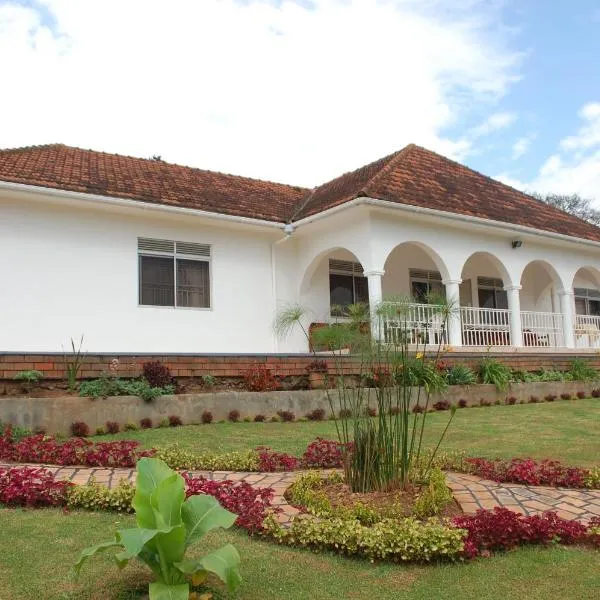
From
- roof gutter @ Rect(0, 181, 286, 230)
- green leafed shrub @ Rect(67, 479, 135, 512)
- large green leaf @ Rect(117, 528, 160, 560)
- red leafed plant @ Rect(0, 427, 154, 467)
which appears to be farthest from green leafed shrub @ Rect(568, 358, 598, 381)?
large green leaf @ Rect(117, 528, 160, 560)

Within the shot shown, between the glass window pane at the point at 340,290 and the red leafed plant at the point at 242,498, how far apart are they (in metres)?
10.5

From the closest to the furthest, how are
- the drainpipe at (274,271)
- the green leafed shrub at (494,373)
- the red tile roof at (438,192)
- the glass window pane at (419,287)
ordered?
the green leafed shrub at (494,373) < the red tile roof at (438,192) < the drainpipe at (274,271) < the glass window pane at (419,287)

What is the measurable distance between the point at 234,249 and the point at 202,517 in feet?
35.5

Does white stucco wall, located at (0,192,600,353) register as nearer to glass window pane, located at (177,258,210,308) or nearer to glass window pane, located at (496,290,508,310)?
glass window pane, located at (177,258,210,308)

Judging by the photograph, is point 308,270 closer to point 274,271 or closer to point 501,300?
point 274,271

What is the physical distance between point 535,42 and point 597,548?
8233 millimetres

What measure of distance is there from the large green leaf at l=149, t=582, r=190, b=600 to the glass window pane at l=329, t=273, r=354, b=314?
40.9ft

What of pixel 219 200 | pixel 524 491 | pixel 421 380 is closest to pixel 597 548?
pixel 524 491

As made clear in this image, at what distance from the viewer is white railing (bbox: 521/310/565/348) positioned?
16734mm

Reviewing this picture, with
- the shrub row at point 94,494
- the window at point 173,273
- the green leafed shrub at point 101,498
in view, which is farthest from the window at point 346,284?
the green leafed shrub at point 101,498

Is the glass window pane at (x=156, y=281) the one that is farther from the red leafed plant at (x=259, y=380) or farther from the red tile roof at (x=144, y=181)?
the red leafed plant at (x=259, y=380)

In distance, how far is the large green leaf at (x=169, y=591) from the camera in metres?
3.06

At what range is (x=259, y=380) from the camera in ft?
34.3

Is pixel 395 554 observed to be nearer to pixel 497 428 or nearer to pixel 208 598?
pixel 208 598
